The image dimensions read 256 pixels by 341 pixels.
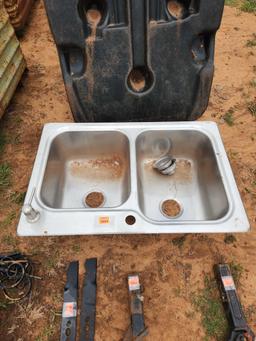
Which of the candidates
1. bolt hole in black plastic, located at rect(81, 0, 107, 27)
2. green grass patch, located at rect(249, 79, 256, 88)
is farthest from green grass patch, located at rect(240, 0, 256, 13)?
bolt hole in black plastic, located at rect(81, 0, 107, 27)

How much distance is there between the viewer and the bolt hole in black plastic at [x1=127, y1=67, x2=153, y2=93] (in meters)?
1.67

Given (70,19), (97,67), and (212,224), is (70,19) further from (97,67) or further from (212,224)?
(212,224)

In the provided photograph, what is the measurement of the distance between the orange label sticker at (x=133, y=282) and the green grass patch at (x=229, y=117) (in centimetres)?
169

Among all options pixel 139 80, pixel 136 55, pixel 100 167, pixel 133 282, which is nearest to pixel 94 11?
pixel 136 55

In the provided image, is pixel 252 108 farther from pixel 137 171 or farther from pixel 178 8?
pixel 137 171

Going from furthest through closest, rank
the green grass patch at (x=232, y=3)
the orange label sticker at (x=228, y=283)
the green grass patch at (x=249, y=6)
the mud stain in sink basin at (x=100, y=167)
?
the green grass patch at (x=232, y=3) < the green grass patch at (x=249, y=6) < the mud stain in sink basin at (x=100, y=167) < the orange label sticker at (x=228, y=283)

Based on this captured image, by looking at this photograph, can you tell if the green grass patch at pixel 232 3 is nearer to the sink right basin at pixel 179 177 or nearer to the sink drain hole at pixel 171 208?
the sink right basin at pixel 179 177

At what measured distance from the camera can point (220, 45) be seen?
339cm

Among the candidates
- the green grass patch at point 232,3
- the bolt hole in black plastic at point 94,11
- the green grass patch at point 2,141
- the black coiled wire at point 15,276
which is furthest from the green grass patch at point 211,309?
the green grass patch at point 232,3

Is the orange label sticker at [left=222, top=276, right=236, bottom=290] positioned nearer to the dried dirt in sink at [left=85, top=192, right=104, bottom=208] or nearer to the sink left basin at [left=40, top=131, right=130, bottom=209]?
the sink left basin at [left=40, top=131, right=130, bottom=209]

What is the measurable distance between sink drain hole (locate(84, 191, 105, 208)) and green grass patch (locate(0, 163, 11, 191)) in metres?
0.82

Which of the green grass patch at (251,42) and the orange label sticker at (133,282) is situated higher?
the green grass patch at (251,42)

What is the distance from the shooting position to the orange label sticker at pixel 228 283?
1523 mm

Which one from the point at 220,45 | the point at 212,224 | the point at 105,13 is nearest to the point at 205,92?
the point at 105,13
